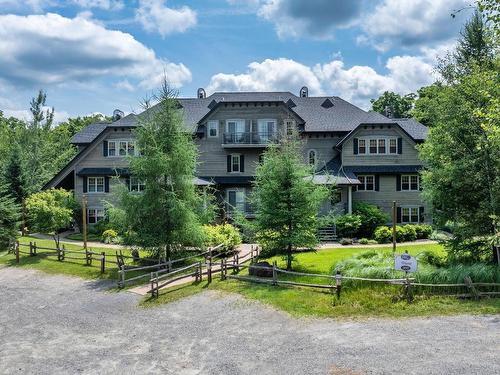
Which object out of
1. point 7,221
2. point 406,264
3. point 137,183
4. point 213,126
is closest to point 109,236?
point 7,221

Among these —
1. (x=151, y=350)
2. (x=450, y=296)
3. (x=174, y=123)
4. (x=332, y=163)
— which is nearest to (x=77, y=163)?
(x=174, y=123)

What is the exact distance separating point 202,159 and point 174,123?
13971 millimetres

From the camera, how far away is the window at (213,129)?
118 feet

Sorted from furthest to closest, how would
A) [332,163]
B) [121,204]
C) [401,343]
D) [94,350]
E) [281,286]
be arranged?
[332,163] < [121,204] < [281,286] < [94,350] < [401,343]

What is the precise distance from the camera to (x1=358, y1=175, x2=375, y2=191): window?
3425cm

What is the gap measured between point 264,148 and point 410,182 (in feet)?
39.4

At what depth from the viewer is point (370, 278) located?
16094mm

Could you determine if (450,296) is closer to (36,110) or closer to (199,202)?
(199,202)

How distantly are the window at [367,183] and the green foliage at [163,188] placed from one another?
54.3 feet

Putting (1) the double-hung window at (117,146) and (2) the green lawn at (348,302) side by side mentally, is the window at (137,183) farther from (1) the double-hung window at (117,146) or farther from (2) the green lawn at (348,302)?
(1) the double-hung window at (117,146)

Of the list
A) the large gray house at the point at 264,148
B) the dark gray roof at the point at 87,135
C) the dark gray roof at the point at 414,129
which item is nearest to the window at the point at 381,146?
the large gray house at the point at 264,148

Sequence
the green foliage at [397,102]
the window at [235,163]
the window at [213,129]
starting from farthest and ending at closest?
1. the green foliage at [397,102]
2. the window at [235,163]
3. the window at [213,129]

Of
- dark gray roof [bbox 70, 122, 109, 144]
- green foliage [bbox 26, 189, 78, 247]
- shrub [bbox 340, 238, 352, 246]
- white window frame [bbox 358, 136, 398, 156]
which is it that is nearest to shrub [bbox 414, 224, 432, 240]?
shrub [bbox 340, 238, 352, 246]

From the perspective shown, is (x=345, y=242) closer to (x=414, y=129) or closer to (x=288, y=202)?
(x=288, y=202)
